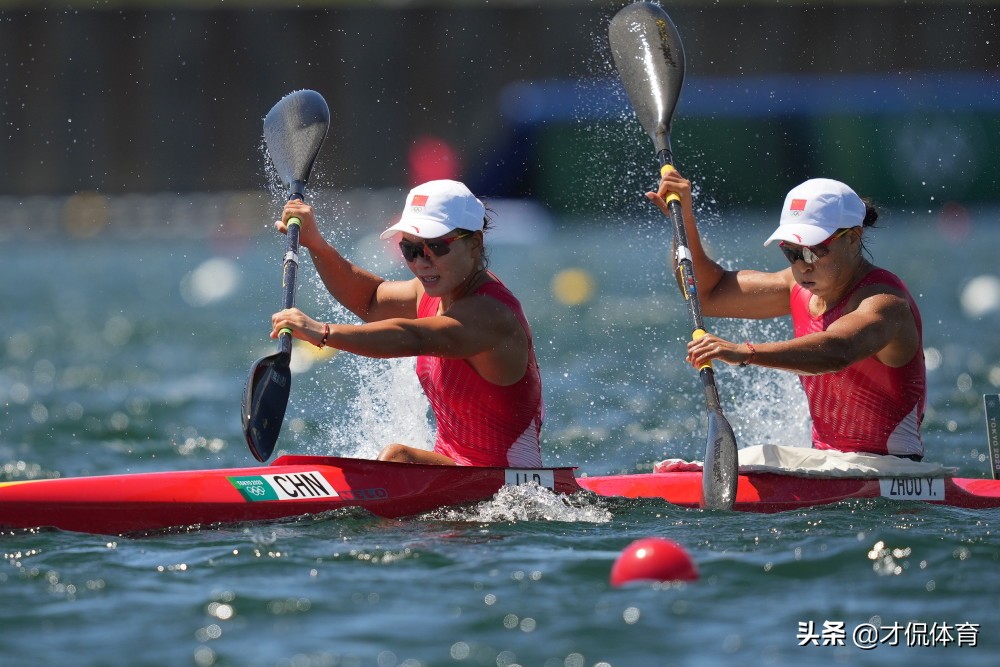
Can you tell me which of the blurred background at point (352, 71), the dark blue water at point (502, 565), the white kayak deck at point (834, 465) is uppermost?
the blurred background at point (352, 71)

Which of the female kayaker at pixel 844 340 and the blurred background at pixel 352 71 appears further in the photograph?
the blurred background at pixel 352 71

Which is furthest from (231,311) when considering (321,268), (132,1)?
(132,1)

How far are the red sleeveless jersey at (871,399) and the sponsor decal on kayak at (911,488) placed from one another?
0.20 metres

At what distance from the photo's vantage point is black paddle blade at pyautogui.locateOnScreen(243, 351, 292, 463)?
6523 mm

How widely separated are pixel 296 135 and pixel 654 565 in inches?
148

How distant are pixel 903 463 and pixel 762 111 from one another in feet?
88.2

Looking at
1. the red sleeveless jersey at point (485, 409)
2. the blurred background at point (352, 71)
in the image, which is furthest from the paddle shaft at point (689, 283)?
the blurred background at point (352, 71)

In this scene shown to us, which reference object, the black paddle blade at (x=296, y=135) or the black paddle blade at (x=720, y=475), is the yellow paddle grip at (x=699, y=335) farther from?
the black paddle blade at (x=296, y=135)

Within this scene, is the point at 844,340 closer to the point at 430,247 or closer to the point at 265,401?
the point at 430,247

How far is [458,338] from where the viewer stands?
6.33m

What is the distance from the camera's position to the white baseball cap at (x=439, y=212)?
638cm

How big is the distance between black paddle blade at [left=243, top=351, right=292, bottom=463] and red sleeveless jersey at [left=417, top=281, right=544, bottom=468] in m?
0.65

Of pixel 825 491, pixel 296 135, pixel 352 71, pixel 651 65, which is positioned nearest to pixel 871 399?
pixel 825 491

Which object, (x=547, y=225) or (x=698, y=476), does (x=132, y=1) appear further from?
(x=698, y=476)
